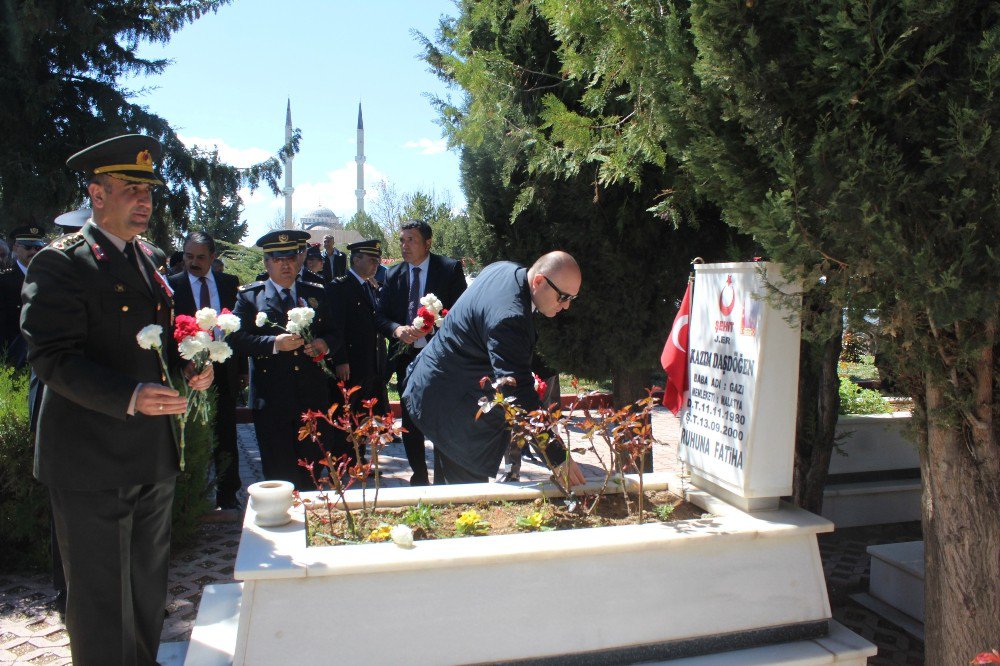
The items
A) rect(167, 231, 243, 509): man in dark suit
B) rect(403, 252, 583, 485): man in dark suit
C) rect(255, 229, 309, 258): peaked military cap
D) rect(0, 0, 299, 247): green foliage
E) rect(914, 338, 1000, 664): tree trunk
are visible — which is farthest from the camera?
rect(0, 0, 299, 247): green foliage

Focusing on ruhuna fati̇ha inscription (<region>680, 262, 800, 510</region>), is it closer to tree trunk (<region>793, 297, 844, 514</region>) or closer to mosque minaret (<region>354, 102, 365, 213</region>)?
tree trunk (<region>793, 297, 844, 514</region>)

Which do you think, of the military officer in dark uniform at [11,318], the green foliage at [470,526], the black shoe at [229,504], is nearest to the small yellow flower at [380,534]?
the green foliage at [470,526]

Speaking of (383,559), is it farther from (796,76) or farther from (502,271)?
(796,76)

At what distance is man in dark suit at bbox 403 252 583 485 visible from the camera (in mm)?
3490

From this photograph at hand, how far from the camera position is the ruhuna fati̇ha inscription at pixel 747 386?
2998 mm

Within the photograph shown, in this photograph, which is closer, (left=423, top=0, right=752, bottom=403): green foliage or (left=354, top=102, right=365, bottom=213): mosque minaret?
(left=423, top=0, right=752, bottom=403): green foliage

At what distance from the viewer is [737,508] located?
3.21 meters

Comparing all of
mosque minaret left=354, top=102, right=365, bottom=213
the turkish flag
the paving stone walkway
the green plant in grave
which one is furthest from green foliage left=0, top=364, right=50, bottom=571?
mosque minaret left=354, top=102, right=365, bottom=213

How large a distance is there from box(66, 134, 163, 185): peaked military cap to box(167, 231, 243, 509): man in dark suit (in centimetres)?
285

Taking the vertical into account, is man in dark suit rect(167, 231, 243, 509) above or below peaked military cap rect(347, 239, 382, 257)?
below

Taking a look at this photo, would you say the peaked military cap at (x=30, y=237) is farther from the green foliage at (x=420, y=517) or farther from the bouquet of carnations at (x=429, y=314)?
the green foliage at (x=420, y=517)

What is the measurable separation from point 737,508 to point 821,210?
142 cm

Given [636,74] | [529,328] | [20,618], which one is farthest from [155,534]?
[636,74]

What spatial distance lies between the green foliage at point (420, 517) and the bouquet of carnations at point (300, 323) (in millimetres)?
1642
